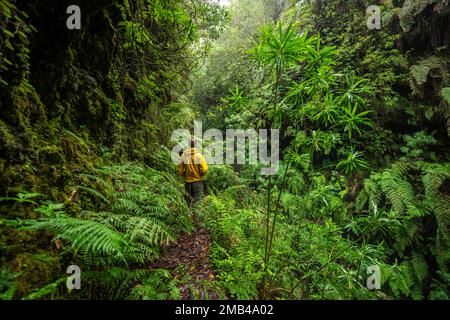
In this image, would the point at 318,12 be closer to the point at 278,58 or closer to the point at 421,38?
the point at 421,38

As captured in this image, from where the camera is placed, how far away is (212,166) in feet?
22.7

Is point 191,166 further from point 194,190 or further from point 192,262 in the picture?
point 192,262

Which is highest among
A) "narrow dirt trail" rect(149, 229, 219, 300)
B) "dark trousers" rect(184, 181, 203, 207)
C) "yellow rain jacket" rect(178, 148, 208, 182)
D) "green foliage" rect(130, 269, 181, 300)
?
"yellow rain jacket" rect(178, 148, 208, 182)

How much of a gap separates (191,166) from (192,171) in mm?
112

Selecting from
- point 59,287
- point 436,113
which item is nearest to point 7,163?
point 59,287

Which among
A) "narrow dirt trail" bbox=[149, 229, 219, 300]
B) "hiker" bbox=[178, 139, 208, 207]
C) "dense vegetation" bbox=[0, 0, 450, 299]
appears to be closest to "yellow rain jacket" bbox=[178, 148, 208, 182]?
"hiker" bbox=[178, 139, 208, 207]

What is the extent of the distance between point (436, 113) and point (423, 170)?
62.2 inches

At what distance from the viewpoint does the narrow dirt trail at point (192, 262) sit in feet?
7.99

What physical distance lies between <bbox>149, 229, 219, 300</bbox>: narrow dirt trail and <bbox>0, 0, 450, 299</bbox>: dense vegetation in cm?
10

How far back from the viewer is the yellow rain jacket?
5.04 m

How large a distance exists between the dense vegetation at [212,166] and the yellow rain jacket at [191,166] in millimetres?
486

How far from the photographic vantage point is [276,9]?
455 inches

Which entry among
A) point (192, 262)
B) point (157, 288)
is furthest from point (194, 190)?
point (157, 288)

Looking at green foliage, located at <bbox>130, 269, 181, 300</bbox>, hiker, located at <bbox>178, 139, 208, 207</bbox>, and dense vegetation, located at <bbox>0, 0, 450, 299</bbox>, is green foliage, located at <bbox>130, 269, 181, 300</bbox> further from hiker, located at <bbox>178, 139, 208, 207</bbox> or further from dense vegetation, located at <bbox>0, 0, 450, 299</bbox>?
hiker, located at <bbox>178, 139, 208, 207</bbox>
